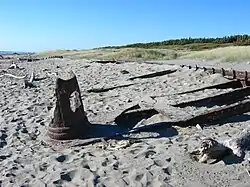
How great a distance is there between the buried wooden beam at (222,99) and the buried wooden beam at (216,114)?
39.8 inches

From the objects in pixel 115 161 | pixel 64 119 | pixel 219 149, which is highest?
pixel 64 119

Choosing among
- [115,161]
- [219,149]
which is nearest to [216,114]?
[219,149]

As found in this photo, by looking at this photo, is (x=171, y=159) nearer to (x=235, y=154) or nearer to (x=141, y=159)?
(x=141, y=159)

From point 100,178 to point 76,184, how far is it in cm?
25

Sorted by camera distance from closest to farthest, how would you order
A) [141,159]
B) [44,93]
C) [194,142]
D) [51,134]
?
1. [141,159]
2. [194,142]
3. [51,134]
4. [44,93]

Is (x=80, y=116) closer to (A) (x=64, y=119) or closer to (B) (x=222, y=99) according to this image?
(A) (x=64, y=119)

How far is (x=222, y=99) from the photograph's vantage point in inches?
296

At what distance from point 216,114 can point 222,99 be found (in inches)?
65.0

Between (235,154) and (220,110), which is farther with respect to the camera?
(220,110)

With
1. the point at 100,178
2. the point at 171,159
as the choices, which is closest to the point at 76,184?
the point at 100,178

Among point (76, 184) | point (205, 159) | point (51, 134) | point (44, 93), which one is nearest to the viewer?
point (76, 184)

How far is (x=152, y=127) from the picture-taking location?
18.6 ft

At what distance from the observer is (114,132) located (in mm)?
5793

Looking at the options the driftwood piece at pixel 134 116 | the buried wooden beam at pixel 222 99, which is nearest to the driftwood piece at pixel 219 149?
the driftwood piece at pixel 134 116
